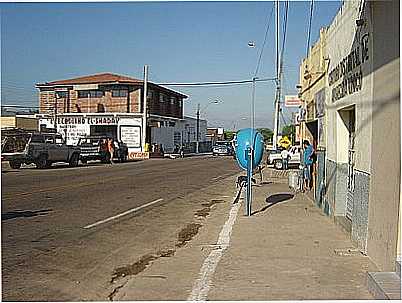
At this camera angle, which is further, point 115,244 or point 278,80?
point 278,80

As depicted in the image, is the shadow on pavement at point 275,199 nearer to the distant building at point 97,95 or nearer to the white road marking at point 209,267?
the white road marking at point 209,267

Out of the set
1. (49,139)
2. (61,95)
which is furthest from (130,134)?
(49,139)

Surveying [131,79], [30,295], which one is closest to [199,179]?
[30,295]

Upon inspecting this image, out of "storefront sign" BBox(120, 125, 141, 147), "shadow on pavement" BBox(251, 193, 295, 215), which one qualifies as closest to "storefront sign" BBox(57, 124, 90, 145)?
"storefront sign" BBox(120, 125, 141, 147)

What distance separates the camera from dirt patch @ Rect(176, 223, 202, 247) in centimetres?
1158

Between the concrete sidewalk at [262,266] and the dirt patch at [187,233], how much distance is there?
6.5 inches

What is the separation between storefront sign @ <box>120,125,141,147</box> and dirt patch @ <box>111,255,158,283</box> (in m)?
51.3

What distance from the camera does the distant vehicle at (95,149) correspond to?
143 ft

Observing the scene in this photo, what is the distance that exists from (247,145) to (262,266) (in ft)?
22.2

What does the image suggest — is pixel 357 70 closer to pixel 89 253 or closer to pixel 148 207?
pixel 89 253

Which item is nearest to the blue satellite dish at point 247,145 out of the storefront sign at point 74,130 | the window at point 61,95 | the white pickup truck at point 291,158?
the white pickup truck at point 291,158

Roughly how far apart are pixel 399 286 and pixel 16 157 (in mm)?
31951

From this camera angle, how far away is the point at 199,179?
2953 cm

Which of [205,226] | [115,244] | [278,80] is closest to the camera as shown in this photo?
[115,244]
